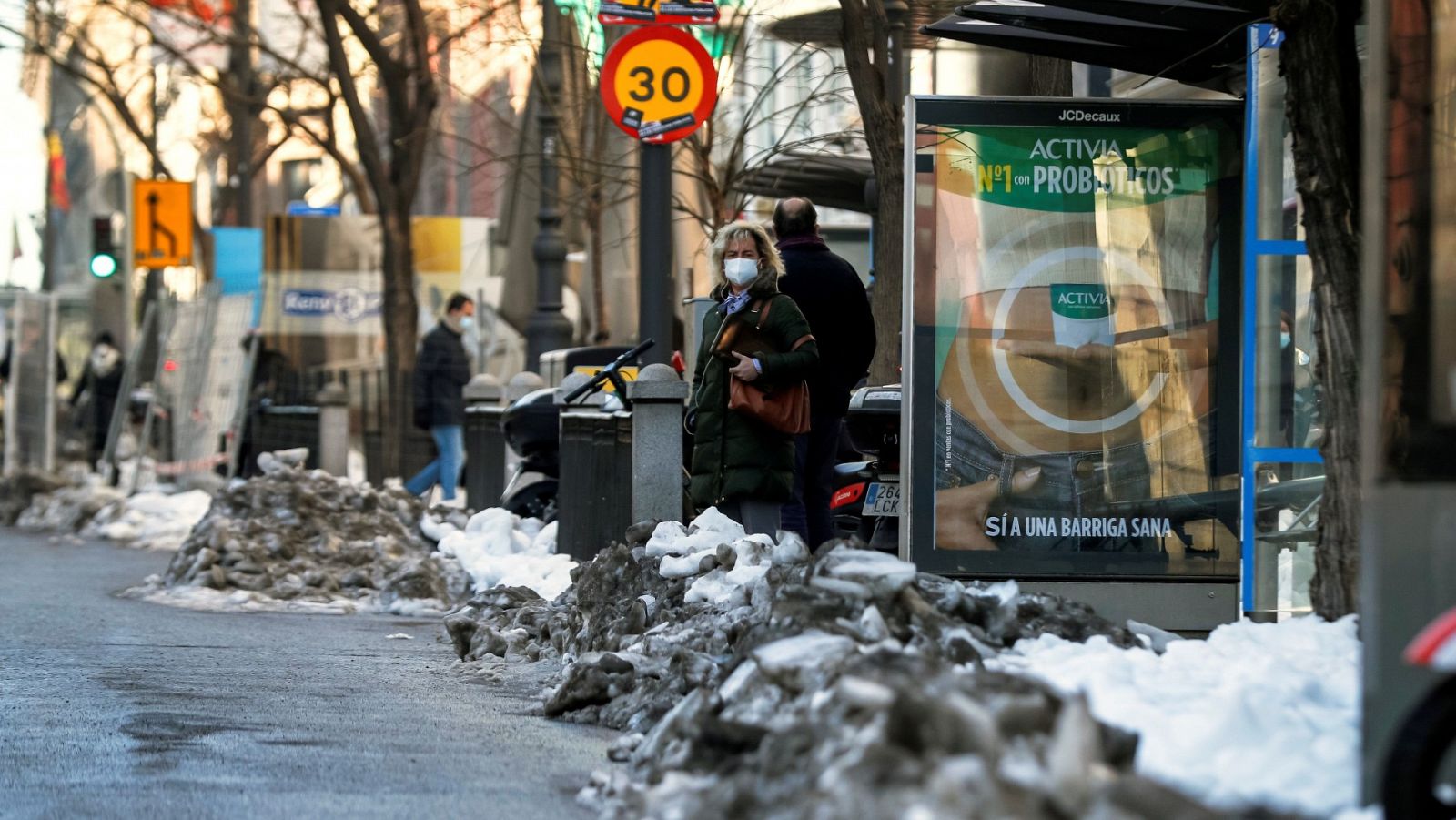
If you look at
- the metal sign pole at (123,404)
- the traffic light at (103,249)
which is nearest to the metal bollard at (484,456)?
the metal sign pole at (123,404)

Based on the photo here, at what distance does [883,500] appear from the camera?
11.1 meters

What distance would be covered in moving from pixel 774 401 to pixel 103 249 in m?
17.4

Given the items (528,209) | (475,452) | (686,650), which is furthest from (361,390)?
(686,650)

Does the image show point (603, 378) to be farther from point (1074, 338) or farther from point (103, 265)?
point (103, 265)

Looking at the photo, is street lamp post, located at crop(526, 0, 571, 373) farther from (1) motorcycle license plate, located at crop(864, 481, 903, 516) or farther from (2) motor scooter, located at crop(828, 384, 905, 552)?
(1) motorcycle license plate, located at crop(864, 481, 903, 516)

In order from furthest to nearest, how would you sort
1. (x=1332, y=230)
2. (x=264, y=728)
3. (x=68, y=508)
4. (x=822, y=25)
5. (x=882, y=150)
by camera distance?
(x=68, y=508) → (x=822, y=25) → (x=882, y=150) → (x=264, y=728) → (x=1332, y=230)

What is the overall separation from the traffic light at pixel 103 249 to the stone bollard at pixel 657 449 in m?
14.9

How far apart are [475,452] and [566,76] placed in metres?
8.27

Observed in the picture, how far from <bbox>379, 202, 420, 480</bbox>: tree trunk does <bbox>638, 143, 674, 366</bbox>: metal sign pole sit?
9.57 metres

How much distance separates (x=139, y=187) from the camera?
25.3 m

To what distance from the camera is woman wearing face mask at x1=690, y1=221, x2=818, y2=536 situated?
1023 cm

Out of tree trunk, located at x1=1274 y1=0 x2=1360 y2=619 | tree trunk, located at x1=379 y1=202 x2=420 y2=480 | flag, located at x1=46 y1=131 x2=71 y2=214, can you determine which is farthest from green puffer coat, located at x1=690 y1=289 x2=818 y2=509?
flag, located at x1=46 y1=131 x2=71 y2=214

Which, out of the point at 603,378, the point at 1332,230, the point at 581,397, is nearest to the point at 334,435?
the point at 581,397

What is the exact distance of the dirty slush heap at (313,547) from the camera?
1386 cm
